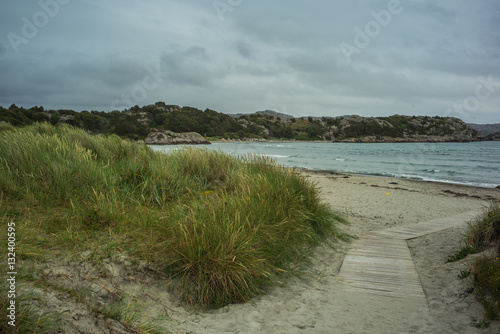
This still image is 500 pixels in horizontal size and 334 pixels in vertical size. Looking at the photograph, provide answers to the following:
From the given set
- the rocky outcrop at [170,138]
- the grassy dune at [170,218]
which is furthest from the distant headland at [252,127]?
the grassy dune at [170,218]

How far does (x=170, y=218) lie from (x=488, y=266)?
4449 millimetres

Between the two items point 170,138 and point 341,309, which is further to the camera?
point 170,138

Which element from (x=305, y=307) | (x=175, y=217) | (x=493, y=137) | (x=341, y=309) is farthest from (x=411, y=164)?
(x=493, y=137)

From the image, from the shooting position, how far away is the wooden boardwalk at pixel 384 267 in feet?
15.3

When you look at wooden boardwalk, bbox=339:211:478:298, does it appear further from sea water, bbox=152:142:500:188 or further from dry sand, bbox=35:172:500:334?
sea water, bbox=152:142:500:188

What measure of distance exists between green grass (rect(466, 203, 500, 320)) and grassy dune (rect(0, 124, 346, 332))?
245 cm

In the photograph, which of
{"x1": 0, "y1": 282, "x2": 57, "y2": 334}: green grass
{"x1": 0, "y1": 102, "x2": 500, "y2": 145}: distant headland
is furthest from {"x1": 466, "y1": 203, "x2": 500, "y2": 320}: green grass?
{"x1": 0, "y1": 102, "x2": 500, "y2": 145}: distant headland

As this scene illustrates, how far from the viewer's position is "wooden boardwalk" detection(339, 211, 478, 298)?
4661mm

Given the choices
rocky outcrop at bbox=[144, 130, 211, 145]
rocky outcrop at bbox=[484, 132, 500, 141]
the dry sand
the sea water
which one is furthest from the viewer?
rocky outcrop at bbox=[484, 132, 500, 141]

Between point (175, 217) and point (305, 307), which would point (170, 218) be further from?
point (305, 307)

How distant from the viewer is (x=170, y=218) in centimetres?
475

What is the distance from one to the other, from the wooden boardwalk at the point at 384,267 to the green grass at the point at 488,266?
795mm

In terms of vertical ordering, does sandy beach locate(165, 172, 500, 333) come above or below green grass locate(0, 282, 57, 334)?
below

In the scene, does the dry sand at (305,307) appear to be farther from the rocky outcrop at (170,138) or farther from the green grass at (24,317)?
the rocky outcrop at (170,138)
